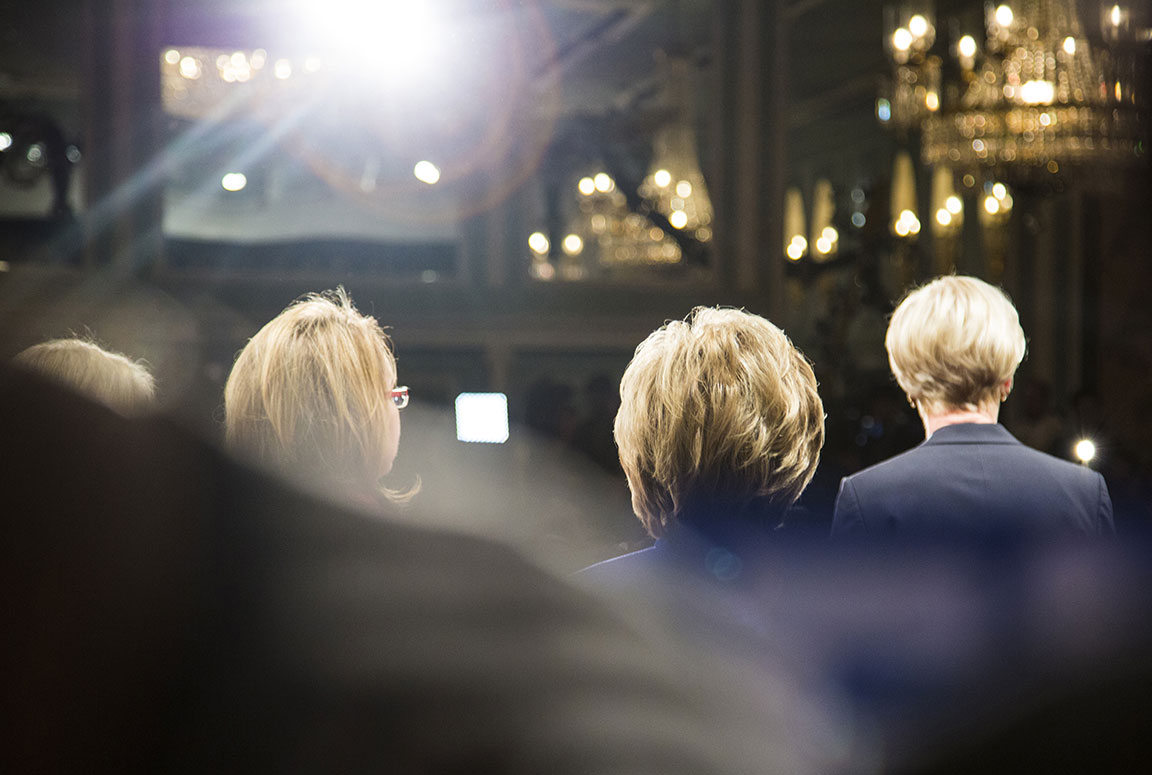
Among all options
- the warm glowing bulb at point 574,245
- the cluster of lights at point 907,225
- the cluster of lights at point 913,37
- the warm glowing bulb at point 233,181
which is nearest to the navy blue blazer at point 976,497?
the cluster of lights at point 913,37

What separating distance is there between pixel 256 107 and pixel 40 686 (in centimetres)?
561

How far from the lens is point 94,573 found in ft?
0.89

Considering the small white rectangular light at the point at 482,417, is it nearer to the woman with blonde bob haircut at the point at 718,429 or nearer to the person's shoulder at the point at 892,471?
the person's shoulder at the point at 892,471

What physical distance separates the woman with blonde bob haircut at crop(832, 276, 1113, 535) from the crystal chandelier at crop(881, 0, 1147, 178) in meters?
2.63

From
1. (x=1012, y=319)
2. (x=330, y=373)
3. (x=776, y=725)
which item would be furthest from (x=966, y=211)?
(x=776, y=725)

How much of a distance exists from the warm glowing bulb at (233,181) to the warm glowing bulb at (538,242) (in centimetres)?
153

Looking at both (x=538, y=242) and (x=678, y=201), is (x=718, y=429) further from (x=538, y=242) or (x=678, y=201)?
(x=678, y=201)

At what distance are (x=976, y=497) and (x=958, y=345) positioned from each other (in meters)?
0.30

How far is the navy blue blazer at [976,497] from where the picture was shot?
1681mm

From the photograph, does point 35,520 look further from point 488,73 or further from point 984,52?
point 488,73

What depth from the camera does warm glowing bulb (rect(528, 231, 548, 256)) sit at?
5855mm

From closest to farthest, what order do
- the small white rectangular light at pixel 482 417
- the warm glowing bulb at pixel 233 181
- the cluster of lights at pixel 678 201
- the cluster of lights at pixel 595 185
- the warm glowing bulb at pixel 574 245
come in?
the small white rectangular light at pixel 482 417 < the warm glowing bulb at pixel 233 181 < the cluster of lights at pixel 678 201 < the cluster of lights at pixel 595 185 < the warm glowing bulb at pixel 574 245

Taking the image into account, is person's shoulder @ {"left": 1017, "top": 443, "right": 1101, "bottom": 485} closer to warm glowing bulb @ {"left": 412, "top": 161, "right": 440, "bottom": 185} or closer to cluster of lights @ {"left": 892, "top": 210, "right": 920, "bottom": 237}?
warm glowing bulb @ {"left": 412, "top": 161, "right": 440, "bottom": 185}

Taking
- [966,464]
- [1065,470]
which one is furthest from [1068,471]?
[966,464]
